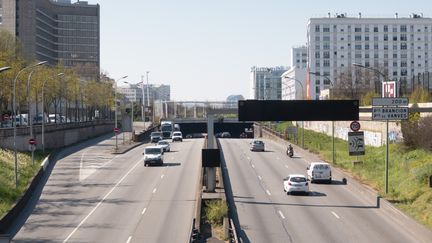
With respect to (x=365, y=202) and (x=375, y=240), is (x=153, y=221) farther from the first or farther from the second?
(x=365, y=202)

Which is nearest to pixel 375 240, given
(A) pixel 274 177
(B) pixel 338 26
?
(A) pixel 274 177

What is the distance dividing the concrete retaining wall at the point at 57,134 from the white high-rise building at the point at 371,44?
58178 mm

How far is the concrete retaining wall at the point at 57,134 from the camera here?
6102 centimetres

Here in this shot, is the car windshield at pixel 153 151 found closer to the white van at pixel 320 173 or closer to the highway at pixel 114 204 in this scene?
the highway at pixel 114 204

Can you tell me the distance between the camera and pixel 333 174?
167ft

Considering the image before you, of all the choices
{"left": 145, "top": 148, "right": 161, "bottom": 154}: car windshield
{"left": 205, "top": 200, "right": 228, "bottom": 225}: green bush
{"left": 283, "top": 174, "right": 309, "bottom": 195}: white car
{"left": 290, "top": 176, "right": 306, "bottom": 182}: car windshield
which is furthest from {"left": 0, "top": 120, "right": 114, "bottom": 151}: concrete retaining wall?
{"left": 205, "top": 200, "right": 228, "bottom": 225}: green bush

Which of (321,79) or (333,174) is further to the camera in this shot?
(321,79)

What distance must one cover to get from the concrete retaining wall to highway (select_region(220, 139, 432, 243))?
21.7 meters

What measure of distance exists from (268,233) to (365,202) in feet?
36.5

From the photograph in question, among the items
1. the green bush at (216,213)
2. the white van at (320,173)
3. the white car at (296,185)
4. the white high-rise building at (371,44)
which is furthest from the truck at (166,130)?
the green bush at (216,213)

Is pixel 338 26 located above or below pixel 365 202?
above

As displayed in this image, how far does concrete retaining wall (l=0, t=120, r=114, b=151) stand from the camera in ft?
200

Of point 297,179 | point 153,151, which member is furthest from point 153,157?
point 297,179

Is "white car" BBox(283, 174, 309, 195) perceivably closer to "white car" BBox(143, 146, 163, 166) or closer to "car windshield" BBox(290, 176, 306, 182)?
"car windshield" BBox(290, 176, 306, 182)
